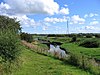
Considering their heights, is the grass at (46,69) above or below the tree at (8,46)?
below

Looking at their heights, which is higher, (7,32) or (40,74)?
(7,32)

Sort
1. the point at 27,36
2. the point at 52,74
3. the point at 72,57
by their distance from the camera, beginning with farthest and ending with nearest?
the point at 27,36 < the point at 72,57 < the point at 52,74

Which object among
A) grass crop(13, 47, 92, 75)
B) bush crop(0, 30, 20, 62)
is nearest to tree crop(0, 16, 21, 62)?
bush crop(0, 30, 20, 62)

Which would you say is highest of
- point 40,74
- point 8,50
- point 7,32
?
point 7,32

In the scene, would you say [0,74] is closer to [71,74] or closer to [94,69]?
[71,74]

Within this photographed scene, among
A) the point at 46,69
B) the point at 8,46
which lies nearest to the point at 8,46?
the point at 8,46

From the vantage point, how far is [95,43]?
85.4 m

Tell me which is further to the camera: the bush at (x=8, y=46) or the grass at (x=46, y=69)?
the bush at (x=8, y=46)

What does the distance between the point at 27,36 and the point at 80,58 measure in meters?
68.6

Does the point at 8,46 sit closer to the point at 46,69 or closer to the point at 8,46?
the point at 8,46

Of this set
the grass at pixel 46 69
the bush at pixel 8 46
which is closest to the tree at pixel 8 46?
the bush at pixel 8 46

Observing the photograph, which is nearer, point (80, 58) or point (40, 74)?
point (40, 74)

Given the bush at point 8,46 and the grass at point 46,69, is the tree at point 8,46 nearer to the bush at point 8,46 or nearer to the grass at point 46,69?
the bush at point 8,46

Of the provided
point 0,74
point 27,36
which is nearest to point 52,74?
point 0,74
